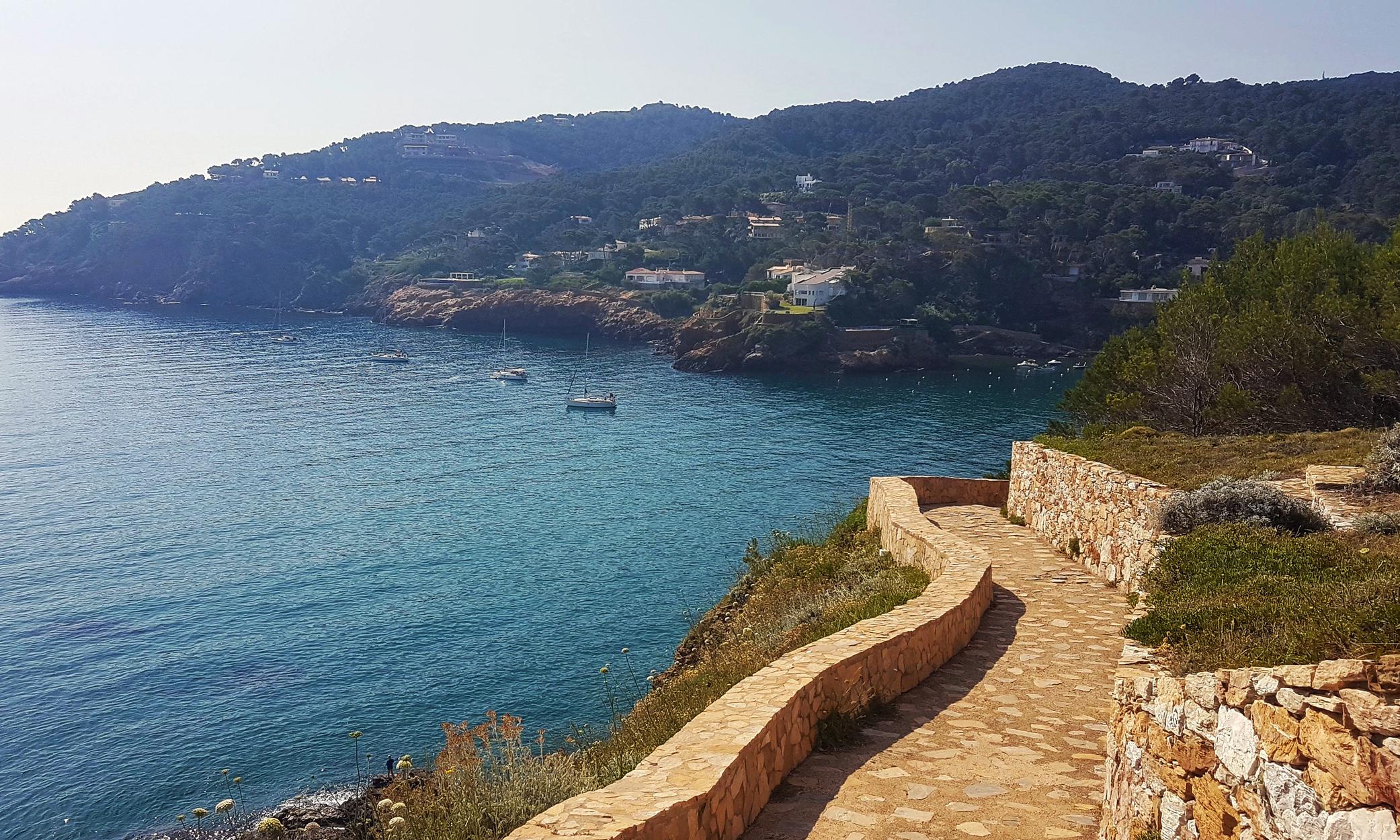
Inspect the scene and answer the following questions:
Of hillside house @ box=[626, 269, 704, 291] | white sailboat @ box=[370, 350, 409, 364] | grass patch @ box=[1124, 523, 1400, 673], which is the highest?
hillside house @ box=[626, 269, 704, 291]

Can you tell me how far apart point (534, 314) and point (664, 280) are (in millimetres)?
16189

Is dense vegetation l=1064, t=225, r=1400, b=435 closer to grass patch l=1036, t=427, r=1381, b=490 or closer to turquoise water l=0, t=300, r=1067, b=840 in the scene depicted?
grass patch l=1036, t=427, r=1381, b=490

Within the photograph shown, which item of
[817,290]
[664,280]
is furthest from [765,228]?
[817,290]

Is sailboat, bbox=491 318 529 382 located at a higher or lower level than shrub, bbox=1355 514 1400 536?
lower

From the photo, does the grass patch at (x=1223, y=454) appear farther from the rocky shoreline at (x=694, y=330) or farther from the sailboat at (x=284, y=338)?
the sailboat at (x=284, y=338)

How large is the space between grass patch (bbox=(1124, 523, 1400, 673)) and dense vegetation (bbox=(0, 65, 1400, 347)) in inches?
3305

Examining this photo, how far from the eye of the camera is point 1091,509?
47.9ft

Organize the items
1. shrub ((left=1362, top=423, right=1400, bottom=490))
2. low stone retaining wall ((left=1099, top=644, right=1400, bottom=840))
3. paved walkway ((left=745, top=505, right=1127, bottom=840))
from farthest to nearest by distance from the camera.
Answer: shrub ((left=1362, top=423, right=1400, bottom=490))
paved walkway ((left=745, top=505, right=1127, bottom=840))
low stone retaining wall ((left=1099, top=644, right=1400, bottom=840))

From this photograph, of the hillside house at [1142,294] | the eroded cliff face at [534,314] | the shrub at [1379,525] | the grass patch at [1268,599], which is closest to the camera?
the grass patch at [1268,599]

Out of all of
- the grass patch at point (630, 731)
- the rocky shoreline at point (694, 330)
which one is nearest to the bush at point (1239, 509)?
the grass patch at point (630, 731)

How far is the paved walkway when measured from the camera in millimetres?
6328

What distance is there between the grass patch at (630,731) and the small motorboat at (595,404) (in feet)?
156

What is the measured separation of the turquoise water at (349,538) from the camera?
23.5 meters

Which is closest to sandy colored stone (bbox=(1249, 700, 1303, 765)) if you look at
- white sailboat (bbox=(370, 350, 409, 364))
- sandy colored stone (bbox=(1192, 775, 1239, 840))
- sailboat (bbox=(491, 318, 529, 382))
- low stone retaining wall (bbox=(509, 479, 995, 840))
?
sandy colored stone (bbox=(1192, 775, 1239, 840))
